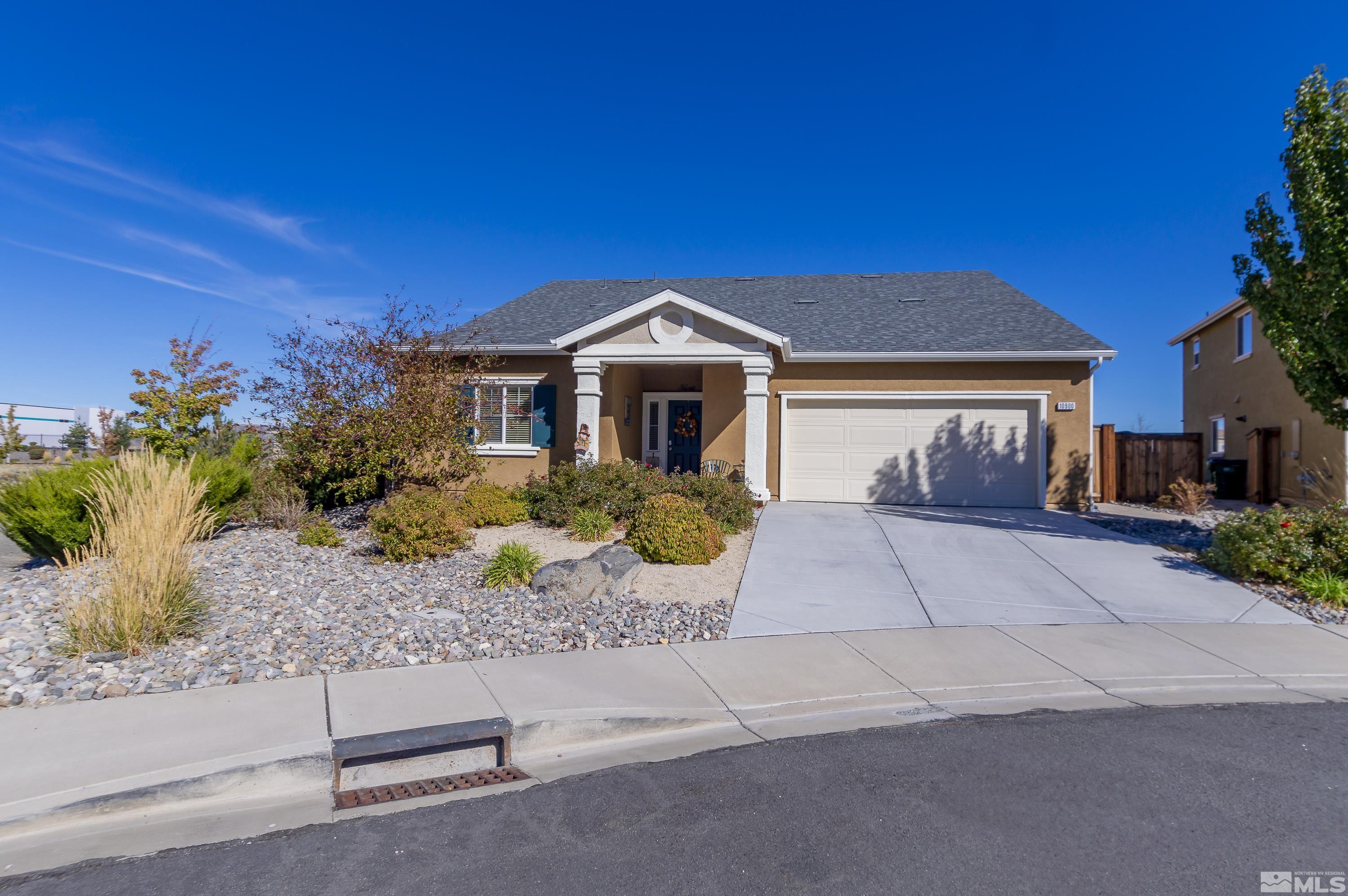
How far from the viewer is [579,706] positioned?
5.02 metres

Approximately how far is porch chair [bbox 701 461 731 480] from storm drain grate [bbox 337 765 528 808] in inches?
387

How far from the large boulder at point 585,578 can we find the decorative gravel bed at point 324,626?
0.52 feet

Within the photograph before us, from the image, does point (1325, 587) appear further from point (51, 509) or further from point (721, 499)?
point (51, 509)

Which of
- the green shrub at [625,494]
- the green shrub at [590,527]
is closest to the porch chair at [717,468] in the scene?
the green shrub at [625,494]

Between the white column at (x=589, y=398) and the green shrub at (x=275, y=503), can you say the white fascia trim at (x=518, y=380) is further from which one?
the green shrub at (x=275, y=503)

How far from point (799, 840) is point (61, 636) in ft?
18.9

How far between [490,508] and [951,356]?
9.14m

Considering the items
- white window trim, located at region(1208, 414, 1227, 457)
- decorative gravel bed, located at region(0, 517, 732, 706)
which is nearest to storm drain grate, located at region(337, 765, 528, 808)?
decorative gravel bed, located at region(0, 517, 732, 706)

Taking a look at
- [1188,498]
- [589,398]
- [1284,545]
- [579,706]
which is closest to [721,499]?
[589,398]

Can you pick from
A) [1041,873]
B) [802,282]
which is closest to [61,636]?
[1041,873]

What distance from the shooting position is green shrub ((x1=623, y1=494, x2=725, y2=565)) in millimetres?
9266

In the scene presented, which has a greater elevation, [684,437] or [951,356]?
[951,356]

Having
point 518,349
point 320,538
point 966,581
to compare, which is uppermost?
point 518,349

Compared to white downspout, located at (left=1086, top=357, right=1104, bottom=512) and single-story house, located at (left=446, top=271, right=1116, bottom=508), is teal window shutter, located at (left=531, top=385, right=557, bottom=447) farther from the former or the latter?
white downspout, located at (left=1086, top=357, right=1104, bottom=512)
